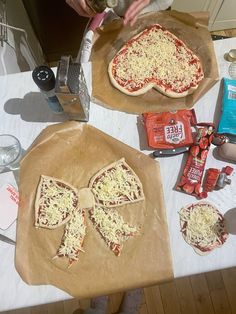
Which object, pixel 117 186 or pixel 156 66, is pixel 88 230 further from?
pixel 156 66

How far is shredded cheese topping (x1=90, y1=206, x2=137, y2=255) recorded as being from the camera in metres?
0.97

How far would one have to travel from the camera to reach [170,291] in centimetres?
149

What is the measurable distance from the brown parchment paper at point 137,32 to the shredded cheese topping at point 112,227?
0.32 m

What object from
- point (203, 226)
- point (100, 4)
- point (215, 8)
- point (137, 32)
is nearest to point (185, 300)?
point (203, 226)

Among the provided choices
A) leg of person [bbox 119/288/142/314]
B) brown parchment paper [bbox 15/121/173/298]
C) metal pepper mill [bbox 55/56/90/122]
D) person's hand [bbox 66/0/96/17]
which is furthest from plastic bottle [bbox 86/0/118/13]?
leg of person [bbox 119/288/142/314]

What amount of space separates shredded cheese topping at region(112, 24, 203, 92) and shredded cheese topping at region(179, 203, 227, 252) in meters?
0.37

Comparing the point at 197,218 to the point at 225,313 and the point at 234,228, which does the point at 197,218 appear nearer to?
the point at 234,228

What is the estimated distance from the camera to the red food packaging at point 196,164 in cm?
100

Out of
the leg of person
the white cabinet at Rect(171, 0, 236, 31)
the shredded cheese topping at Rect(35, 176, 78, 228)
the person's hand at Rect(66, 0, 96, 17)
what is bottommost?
the leg of person

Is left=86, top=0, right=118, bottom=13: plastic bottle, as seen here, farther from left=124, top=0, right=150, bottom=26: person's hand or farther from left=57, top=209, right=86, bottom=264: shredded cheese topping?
left=57, top=209, right=86, bottom=264: shredded cheese topping

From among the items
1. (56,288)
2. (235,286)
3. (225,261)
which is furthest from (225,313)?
(56,288)

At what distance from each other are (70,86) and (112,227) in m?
0.38

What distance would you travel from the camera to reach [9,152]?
1045 millimetres

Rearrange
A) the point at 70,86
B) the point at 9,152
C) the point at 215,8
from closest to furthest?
the point at 70,86 → the point at 9,152 → the point at 215,8
